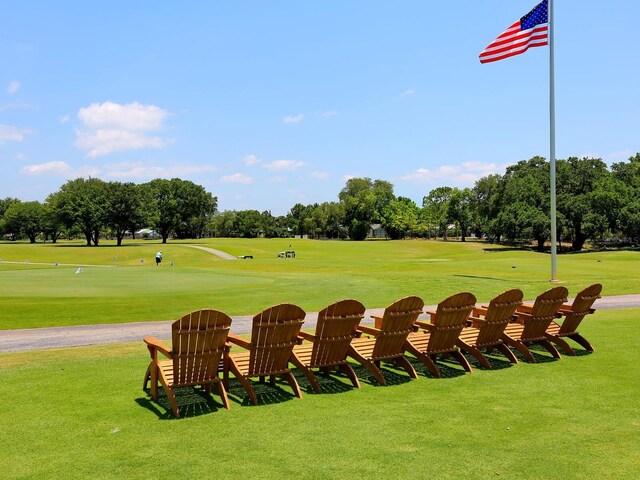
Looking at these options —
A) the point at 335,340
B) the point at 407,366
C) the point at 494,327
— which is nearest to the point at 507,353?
the point at 494,327

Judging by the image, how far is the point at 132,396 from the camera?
24.0 feet

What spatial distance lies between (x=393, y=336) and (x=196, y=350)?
3006mm

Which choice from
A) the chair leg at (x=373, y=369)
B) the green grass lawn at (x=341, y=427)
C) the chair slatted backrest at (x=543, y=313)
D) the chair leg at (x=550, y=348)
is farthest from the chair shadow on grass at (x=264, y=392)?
the chair leg at (x=550, y=348)

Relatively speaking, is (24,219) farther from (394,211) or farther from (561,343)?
(561,343)

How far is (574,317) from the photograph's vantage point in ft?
32.8

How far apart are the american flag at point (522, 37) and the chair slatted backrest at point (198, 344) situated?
17.9 m

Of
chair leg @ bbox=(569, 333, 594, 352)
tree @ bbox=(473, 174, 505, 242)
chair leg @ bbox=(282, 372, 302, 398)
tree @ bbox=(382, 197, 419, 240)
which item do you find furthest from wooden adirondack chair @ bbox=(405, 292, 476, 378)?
tree @ bbox=(382, 197, 419, 240)

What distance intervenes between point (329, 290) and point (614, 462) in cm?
1729

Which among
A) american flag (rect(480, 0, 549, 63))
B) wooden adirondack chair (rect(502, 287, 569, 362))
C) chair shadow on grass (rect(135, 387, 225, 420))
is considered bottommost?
chair shadow on grass (rect(135, 387, 225, 420))

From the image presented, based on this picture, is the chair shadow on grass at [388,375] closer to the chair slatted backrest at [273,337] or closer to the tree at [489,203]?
the chair slatted backrest at [273,337]

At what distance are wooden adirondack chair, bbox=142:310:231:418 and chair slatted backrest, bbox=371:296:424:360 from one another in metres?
2.43

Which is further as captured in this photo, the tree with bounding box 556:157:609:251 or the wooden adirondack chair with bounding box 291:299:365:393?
the tree with bounding box 556:157:609:251

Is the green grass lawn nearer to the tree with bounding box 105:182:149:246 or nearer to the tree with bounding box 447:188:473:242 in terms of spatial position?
the tree with bounding box 105:182:149:246

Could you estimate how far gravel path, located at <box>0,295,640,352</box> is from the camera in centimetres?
1160
